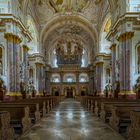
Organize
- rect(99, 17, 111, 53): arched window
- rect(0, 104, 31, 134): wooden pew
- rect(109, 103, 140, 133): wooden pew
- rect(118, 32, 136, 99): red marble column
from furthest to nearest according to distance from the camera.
Result: rect(99, 17, 111, 53): arched window → rect(118, 32, 136, 99): red marble column → rect(109, 103, 140, 133): wooden pew → rect(0, 104, 31, 134): wooden pew

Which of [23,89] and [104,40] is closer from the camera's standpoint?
[23,89]

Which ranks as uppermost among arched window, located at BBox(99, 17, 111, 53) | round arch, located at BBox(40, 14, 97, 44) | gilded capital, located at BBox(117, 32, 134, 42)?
round arch, located at BBox(40, 14, 97, 44)

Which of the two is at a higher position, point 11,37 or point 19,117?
point 11,37

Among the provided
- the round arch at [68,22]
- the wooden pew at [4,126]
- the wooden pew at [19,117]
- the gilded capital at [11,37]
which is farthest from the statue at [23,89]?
the wooden pew at [4,126]

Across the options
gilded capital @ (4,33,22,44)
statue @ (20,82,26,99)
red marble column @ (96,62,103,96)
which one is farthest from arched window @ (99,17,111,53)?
gilded capital @ (4,33,22,44)

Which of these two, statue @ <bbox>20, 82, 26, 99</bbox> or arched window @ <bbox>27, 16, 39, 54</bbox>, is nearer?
statue @ <bbox>20, 82, 26, 99</bbox>

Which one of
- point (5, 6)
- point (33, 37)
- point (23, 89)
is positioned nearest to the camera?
point (5, 6)

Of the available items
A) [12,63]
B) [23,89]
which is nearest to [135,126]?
[12,63]

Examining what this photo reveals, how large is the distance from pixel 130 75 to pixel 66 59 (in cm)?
3147

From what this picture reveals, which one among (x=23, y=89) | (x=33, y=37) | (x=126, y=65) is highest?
(x=33, y=37)

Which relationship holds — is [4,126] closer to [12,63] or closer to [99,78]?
[12,63]

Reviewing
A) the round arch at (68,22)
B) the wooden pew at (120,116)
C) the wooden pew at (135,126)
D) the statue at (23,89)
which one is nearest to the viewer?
the wooden pew at (135,126)

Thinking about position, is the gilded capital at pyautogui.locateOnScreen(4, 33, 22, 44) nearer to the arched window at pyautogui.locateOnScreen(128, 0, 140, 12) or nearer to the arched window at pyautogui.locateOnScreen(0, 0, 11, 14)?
the arched window at pyautogui.locateOnScreen(0, 0, 11, 14)

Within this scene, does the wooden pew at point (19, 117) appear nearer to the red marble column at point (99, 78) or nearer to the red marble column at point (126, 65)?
the red marble column at point (126, 65)
